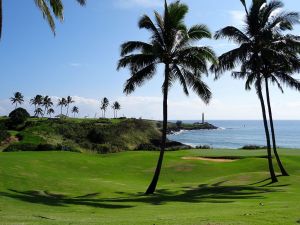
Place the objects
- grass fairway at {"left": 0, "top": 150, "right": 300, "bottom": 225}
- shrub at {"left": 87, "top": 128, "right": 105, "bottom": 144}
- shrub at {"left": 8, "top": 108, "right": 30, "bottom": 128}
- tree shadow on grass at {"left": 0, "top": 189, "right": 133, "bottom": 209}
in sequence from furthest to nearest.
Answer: shrub at {"left": 8, "top": 108, "right": 30, "bottom": 128} < shrub at {"left": 87, "top": 128, "right": 105, "bottom": 144} < tree shadow on grass at {"left": 0, "top": 189, "right": 133, "bottom": 209} < grass fairway at {"left": 0, "top": 150, "right": 300, "bottom": 225}

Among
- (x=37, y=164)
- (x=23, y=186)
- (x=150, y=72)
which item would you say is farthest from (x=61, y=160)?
(x=150, y=72)

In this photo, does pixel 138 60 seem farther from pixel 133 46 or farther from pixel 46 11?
pixel 46 11

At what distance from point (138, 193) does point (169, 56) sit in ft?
30.5

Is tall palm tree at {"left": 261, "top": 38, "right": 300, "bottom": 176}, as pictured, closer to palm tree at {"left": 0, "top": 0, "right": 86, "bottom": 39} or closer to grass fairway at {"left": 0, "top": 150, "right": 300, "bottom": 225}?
grass fairway at {"left": 0, "top": 150, "right": 300, "bottom": 225}

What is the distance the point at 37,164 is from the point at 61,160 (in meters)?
4.43

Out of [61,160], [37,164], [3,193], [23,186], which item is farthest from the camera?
[61,160]

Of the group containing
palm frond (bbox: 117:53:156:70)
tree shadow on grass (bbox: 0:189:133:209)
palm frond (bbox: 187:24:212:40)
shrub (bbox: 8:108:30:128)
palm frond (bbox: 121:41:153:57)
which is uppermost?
palm frond (bbox: 187:24:212:40)

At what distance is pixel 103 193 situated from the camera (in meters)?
27.9

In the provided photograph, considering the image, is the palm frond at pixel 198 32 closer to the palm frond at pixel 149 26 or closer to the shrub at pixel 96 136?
the palm frond at pixel 149 26

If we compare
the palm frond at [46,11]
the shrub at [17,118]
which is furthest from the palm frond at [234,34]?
the shrub at [17,118]

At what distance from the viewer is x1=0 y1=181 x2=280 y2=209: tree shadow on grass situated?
23375mm

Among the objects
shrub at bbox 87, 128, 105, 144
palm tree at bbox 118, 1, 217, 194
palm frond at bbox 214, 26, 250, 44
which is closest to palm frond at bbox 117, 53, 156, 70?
palm tree at bbox 118, 1, 217, 194

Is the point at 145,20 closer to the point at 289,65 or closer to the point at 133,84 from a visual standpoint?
the point at 133,84

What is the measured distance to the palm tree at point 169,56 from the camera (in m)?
28.8
